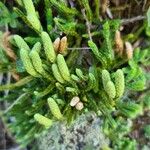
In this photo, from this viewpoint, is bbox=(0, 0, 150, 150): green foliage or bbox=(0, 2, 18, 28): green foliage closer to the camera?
bbox=(0, 0, 150, 150): green foliage

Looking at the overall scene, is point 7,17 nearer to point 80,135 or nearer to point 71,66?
point 71,66

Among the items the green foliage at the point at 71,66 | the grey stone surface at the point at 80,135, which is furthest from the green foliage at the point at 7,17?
the grey stone surface at the point at 80,135

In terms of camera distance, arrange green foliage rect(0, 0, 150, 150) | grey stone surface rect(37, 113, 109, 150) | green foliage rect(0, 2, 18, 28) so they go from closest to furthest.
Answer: green foliage rect(0, 0, 150, 150), green foliage rect(0, 2, 18, 28), grey stone surface rect(37, 113, 109, 150)

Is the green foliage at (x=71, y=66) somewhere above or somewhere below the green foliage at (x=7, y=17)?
below

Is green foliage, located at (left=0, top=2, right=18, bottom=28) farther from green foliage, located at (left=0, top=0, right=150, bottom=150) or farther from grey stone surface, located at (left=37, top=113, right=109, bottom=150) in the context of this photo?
grey stone surface, located at (left=37, top=113, right=109, bottom=150)

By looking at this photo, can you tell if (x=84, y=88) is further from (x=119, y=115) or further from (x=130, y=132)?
(x=130, y=132)

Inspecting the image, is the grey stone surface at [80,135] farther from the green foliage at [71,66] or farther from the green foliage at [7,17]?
the green foliage at [7,17]

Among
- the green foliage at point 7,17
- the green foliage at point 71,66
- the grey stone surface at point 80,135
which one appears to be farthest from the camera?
the grey stone surface at point 80,135

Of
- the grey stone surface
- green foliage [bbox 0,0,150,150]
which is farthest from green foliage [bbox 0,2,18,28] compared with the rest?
the grey stone surface

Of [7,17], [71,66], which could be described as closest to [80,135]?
[71,66]

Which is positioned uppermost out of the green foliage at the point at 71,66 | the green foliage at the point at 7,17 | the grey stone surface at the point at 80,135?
the green foliage at the point at 7,17

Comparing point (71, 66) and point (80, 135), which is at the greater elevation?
point (71, 66)

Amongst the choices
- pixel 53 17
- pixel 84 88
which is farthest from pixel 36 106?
pixel 53 17
